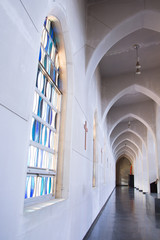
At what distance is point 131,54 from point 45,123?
5071 mm

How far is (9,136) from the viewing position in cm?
141

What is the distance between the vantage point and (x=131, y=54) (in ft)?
21.6

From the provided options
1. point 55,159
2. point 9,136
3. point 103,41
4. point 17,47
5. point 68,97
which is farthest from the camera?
point 103,41

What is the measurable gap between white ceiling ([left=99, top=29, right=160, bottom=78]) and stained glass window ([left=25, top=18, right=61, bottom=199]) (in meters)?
3.56

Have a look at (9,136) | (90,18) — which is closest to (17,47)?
(9,136)

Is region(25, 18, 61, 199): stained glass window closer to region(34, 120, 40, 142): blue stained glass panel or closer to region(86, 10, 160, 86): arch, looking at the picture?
region(34, 120, 40, 142): blue stained glass panel

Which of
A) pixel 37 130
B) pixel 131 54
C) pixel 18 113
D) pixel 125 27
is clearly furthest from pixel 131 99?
pixel 18 113

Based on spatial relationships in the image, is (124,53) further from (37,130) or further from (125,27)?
(37,130)

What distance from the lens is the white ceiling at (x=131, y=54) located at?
5789 millimetres

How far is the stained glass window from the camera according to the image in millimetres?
2158

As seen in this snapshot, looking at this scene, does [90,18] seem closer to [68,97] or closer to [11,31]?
[68,97]

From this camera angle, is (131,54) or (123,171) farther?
(123,171)

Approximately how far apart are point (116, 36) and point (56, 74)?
236 cm

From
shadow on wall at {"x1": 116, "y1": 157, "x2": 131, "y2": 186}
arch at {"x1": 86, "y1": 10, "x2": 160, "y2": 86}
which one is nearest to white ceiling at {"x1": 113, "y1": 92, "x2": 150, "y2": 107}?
arch at {"x1": 86, "y1": 10, "x2": 160, "y2": 86}
